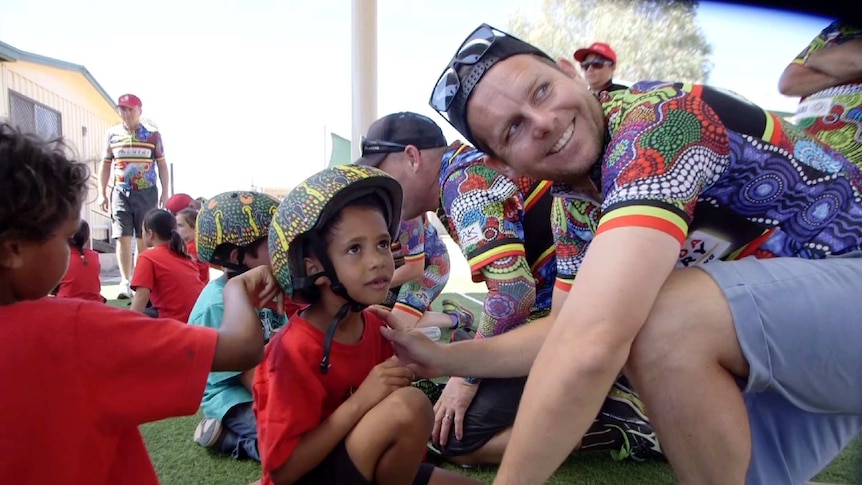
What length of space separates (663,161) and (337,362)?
1.14m

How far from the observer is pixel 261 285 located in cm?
191

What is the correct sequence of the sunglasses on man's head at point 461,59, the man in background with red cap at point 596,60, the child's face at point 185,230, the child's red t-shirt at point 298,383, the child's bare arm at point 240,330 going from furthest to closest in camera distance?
the man in background with red cap at point 596,60
the child's face at point 185,230
the sunglasses on man's head at point 461,59
the child's red t-shirt at point 298,383
the child's bare arm at point 240,330

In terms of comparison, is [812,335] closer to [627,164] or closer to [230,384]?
[627,164]

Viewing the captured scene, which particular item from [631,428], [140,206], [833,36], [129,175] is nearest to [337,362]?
[631,428]

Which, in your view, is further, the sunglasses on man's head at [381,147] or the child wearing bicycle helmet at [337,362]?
the sunglasses on man's head at [381,147]

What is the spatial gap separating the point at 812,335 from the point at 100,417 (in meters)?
1.62

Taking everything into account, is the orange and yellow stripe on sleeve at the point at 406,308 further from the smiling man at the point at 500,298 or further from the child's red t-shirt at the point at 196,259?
Result: the child's red t-shirt at the point at 196,259

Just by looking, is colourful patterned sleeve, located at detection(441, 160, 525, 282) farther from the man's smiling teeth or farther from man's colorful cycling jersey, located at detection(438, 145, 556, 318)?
the man's smiling teeth

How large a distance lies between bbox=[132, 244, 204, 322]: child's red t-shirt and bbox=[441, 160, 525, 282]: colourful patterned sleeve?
8.82ft

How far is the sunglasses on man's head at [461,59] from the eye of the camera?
1.70 meters

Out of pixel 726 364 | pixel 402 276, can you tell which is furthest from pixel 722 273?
pixel 402 276

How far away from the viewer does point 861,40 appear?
2.42 m

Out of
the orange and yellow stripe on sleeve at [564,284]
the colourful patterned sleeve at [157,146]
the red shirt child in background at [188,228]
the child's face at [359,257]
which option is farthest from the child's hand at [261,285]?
the colourful patterned sleeve at [157,146]

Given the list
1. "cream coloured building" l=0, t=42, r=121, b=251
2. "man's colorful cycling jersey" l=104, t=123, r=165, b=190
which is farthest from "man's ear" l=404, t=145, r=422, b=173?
"cream coloured building" l=0, t=42, r=121, b=251
